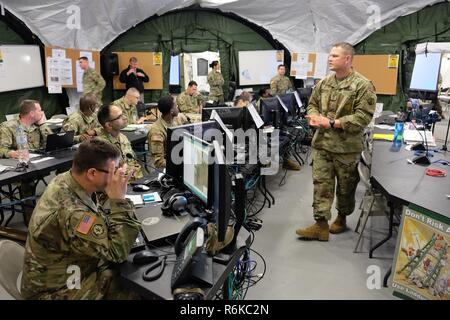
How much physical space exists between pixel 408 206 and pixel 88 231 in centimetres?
184

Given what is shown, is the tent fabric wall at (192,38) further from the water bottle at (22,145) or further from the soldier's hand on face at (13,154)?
the soldier's hand on face at (13,154)

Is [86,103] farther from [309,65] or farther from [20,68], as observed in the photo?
[309,65]

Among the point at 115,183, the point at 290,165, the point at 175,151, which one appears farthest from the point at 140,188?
the point at 290,165

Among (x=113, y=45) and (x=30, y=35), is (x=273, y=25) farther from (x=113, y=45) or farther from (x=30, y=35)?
(x=30, y=35)

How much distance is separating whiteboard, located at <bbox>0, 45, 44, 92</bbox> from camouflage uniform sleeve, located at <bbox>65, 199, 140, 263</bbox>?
5.94m

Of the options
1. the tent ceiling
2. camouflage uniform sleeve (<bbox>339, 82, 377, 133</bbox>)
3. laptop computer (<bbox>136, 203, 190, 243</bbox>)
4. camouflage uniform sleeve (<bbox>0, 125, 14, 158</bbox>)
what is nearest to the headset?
laptop computer (<bbox>136, 203, 190, 243</bbox>)

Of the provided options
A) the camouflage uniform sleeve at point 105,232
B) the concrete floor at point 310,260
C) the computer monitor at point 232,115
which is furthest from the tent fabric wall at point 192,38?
the camouflage uniform sleeve at point 105,232

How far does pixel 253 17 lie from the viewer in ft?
30.1

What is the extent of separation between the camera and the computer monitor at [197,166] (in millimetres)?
1922

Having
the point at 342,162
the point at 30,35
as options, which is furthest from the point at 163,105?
the point at 30,35

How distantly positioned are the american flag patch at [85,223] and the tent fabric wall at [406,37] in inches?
336

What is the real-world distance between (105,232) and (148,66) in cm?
825

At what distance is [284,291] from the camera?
273cm
